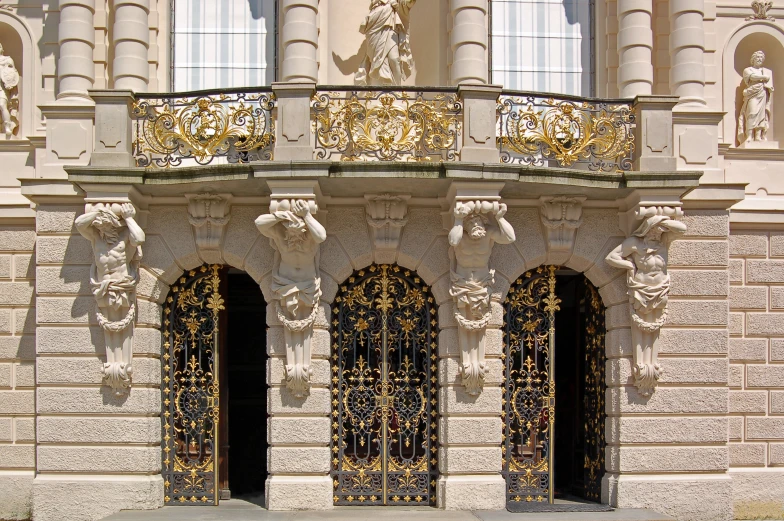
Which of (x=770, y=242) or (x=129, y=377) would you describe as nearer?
(x=129, y=377)

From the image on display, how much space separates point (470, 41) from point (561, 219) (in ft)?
9.16

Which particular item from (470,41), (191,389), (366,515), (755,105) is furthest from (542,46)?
(366,515)

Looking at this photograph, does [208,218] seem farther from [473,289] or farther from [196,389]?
[473,289]

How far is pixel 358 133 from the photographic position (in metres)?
14.0

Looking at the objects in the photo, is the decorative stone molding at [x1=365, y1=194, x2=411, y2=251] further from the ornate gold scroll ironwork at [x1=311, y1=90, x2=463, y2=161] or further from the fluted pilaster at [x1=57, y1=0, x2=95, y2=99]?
the fluted pilaster at [x1=57, y1=0, x2=95, y2=99]

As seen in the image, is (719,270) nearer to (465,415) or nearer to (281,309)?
(465,415)

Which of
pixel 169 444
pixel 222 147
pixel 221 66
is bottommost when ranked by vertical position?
pixel 169 444

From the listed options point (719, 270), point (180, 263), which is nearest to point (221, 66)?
point (180, 263)

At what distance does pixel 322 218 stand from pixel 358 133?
50.5 inches

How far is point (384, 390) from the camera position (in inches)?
573

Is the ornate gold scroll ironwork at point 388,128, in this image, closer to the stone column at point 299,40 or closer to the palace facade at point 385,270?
the palace facade at point 385,270

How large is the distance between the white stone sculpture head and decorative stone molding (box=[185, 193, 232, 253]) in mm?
3240

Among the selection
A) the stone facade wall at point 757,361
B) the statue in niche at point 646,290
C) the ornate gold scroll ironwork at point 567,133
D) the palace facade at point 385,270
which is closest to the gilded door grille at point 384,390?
the palace facade at point 385,270

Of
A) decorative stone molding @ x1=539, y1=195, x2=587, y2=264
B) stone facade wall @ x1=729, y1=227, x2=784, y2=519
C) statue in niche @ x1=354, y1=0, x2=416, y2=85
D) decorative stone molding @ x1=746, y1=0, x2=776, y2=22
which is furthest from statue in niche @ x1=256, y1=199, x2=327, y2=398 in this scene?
decorative stone molding @ x1=746, y1=0, x2=776, y2=22
